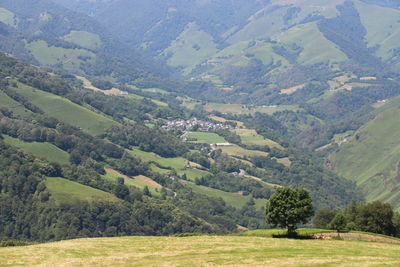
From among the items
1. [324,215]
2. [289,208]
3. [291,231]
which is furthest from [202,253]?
[324,215]

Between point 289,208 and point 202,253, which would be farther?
point 289,208

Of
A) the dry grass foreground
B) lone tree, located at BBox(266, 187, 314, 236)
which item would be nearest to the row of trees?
lone tree, located at BBox(266, 187, 314, 236)

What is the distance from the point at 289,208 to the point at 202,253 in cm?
2583

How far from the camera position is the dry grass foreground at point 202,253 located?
226 ft

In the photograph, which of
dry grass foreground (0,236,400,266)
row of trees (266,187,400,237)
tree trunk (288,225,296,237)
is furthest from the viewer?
tree trunk (288,225,296,237)

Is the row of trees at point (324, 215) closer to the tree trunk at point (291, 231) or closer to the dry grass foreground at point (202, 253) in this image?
the tree trunk at point (291, 231)

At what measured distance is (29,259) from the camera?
69.8 metres

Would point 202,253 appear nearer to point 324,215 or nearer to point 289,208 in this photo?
point 289,208

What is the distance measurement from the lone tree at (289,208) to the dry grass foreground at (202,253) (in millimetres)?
7650

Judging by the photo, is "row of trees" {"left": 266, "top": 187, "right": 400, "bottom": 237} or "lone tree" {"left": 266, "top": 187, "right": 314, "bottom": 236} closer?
"lone tree" {"left": 266, "top": 187, "right": 314, "bottom": 236}

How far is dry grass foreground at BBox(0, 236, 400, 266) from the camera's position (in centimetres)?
6881

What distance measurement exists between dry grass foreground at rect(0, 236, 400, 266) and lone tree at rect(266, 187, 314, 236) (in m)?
7.65

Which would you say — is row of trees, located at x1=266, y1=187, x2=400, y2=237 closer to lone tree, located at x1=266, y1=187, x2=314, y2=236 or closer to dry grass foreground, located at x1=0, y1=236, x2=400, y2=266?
lone tree, located at x1=266, y1=187, x2=314, y2=236

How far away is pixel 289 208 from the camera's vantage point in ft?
316
